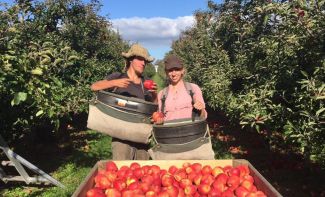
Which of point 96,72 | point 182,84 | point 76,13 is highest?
point 76,13

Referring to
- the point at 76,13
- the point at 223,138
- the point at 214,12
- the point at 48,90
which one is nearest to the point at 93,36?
the point at 76,13

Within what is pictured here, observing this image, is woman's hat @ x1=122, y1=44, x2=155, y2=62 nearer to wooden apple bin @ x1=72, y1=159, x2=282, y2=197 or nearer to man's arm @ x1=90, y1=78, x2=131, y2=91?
man's arm @ x1=90, y1=78, x2=131, y2=91

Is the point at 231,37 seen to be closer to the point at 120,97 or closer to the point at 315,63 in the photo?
the point at 315,63

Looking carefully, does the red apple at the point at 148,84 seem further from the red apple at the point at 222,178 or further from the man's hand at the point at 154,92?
the red apple at the point at 222,178

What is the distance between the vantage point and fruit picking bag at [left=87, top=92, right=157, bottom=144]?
11.2 ft

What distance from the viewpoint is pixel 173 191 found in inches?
108

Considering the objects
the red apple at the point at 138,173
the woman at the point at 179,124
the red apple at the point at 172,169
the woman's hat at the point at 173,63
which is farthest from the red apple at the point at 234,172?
the woman's hat at the point at 173,63

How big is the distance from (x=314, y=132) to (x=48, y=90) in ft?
11.1

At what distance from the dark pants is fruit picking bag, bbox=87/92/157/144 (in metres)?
0.43

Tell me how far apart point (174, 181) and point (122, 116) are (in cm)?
78

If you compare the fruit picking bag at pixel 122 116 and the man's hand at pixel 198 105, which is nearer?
the fruit picking bag at pixel 122 116

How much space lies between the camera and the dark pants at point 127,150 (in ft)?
13.1

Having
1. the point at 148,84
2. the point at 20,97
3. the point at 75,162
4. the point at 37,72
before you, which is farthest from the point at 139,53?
the point at 75,162

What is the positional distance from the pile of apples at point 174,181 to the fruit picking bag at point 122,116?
0.32 metres
